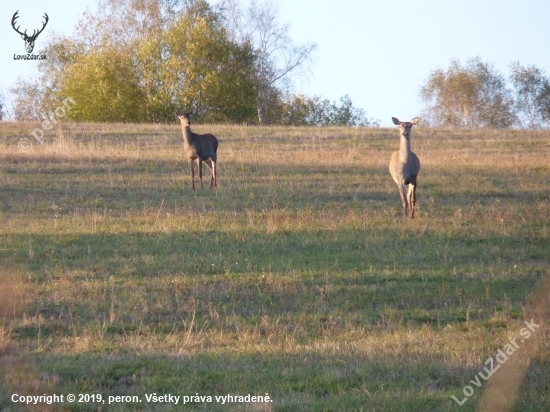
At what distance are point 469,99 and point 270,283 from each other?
50.5 meters

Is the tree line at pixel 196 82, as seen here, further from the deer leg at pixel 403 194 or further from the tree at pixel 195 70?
the deer leg at pixel 403 194

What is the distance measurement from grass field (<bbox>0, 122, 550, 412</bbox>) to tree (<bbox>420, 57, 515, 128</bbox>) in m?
36.9

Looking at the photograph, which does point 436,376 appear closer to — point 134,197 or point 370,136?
point 134,197

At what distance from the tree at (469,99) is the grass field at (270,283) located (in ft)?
121

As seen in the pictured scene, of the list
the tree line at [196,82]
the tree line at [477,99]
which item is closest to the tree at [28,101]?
the tree line at [196,82]

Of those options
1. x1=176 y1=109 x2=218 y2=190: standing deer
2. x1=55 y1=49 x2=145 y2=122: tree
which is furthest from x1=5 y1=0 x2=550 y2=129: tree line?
x1=176 y1=109 x2=218 y2=190: standing deer

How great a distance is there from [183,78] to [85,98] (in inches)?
234

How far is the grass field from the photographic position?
6.99 m

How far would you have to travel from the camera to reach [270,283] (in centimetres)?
1069

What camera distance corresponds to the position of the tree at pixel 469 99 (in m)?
58.0

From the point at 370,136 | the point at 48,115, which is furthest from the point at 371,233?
the point at 48,115

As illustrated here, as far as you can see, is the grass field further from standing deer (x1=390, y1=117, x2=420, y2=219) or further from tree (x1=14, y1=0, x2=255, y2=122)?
tree (x1=14, y1=0, x2=255, y2=122)

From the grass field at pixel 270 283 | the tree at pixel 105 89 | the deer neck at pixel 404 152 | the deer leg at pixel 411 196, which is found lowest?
the grass field at pixel 270 283

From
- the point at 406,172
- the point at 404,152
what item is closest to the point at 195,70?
the point at 404,152
